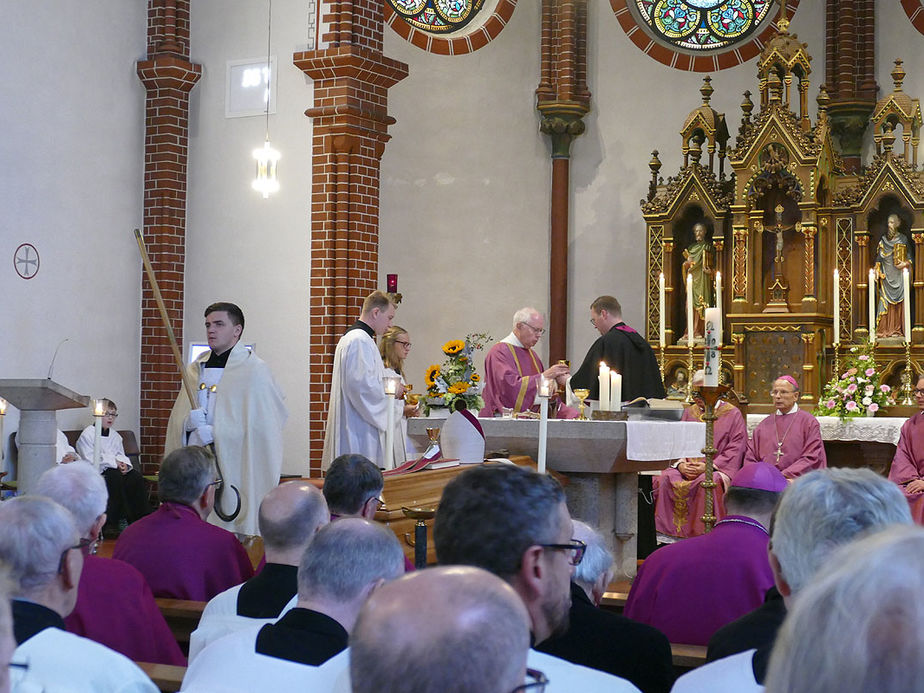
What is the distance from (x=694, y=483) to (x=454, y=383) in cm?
322

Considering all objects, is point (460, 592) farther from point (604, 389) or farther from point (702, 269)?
point (702, 269)

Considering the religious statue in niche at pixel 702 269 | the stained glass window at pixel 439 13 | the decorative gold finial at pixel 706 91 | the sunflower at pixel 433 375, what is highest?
the stained glass window at pixel 439 13

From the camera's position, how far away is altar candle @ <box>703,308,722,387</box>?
5.45 m

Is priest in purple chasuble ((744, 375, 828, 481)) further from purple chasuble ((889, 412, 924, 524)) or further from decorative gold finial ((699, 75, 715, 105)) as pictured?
decorative gold finial ((699, 75, 715, 105))

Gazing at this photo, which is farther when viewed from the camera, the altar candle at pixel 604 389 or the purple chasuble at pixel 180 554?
the altar candle at pixel 604 389

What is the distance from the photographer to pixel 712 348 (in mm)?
5566

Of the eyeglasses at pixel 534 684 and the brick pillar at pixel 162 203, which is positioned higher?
the brick pillar at pixel 162 203

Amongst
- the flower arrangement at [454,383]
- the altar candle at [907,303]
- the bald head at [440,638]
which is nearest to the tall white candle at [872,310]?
the altar candle at [907,303]

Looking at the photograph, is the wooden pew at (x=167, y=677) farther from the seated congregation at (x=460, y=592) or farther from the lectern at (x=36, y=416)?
the lectern at (x=36, y=416)

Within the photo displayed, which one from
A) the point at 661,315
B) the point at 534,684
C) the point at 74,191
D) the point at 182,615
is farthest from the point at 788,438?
the point at 534,684

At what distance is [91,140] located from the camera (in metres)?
10.4

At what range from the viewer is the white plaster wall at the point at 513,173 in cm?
1340

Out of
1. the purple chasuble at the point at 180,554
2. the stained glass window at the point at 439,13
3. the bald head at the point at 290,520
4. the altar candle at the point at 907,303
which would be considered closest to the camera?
the bald head at the point at 290,520

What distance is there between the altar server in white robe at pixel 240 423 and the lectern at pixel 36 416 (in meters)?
0.91
